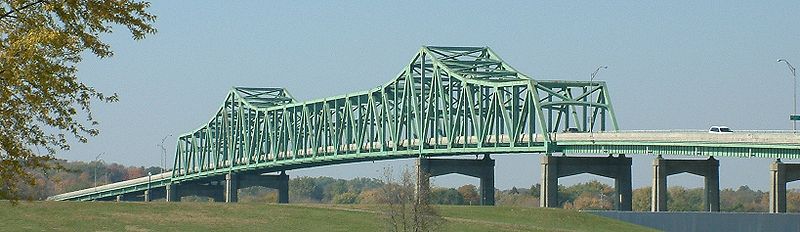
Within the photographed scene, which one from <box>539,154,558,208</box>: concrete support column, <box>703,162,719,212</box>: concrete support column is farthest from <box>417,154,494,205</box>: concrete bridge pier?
<box>703,162,719,212</box>: concrete support column

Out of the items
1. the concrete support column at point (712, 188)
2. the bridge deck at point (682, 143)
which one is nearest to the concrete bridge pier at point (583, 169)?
the bridge deck at point (682, 143)

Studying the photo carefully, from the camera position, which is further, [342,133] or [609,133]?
[342,133]

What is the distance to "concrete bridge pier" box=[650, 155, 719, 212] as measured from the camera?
116 metres

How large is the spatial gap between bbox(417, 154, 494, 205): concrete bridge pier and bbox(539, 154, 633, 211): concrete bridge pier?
53.8 ft

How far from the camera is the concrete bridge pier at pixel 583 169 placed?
124 m

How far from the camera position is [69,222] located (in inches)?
2995

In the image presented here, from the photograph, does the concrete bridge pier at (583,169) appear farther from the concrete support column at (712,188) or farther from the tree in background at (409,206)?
the tree in background at (409,206)

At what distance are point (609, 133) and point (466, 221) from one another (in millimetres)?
37930

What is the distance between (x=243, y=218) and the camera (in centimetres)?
8212

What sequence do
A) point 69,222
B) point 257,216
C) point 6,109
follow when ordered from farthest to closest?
point 257,216 → point 69,222 → point 6,109

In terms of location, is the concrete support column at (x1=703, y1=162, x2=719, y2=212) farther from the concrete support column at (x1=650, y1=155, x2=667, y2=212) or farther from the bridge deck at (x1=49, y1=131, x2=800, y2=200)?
the bridge deck at (x1=49, y1=131, x2=800, y2=200)

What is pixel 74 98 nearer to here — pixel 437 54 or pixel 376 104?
pixel 437 54

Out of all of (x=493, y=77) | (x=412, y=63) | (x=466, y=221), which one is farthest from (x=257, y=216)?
(x=412, y=63)

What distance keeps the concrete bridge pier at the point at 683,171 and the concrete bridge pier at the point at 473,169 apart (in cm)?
2669
